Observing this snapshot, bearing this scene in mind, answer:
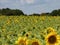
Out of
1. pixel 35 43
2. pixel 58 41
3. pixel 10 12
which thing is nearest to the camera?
pixel 35 43

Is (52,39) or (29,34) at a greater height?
(52,39)

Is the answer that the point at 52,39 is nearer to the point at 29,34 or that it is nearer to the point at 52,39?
the point at 52,39

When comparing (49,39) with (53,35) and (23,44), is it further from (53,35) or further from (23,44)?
(23,44)

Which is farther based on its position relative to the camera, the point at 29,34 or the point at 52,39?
the point at 29,34

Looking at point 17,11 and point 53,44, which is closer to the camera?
point 53,44

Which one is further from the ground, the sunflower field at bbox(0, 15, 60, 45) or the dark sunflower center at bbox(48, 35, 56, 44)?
the dark sunflower center at bbox(48, 35, 56, 44)

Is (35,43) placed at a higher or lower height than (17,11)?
higher

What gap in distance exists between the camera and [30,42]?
239cm

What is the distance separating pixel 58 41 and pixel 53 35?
0.27 feet

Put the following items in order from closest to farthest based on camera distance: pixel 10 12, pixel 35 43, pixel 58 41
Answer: pixel 35 43 < pixel 58 41 < pixel 10 12

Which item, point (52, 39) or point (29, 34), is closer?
point (52, 39)

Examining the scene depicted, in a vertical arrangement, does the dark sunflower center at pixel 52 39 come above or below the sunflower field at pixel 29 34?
above

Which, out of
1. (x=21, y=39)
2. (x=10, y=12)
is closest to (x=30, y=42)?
(x=21, y=39)

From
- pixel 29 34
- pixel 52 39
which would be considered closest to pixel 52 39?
pixel 52 39
